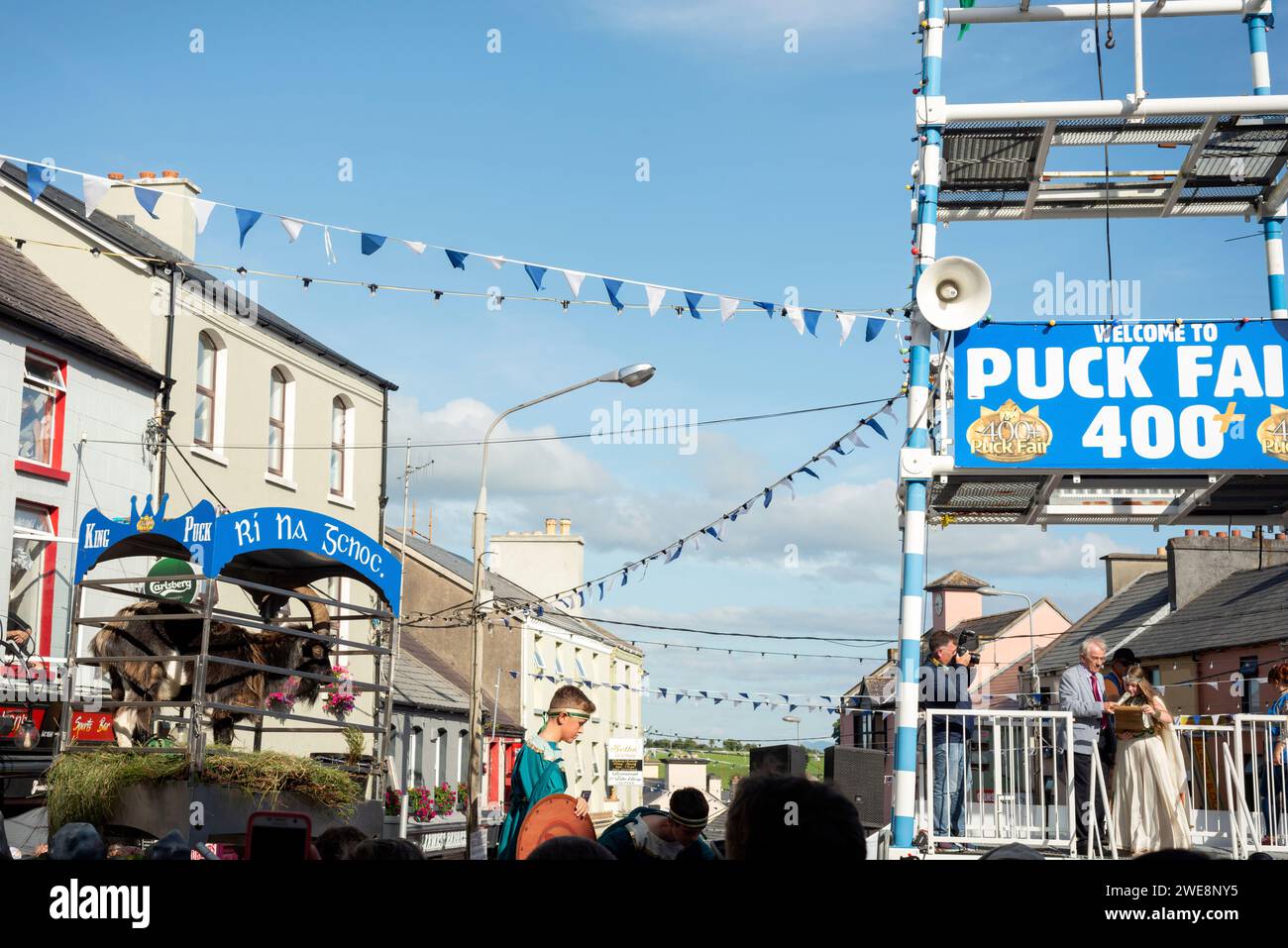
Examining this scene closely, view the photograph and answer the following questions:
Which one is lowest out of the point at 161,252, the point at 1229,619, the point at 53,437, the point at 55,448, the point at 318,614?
the point at 318,614

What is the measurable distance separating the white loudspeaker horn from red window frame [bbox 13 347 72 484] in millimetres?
13251

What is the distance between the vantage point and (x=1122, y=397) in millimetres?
10414

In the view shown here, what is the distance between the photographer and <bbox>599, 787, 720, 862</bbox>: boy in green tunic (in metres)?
5.08

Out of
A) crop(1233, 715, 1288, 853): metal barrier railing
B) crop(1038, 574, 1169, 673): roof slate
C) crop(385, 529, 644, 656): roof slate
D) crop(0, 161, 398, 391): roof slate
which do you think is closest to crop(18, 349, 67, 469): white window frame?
crop(0, 161, 398, 391): roof slate

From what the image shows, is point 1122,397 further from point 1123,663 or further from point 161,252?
point 161,252

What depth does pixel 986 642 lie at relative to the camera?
55.4 m

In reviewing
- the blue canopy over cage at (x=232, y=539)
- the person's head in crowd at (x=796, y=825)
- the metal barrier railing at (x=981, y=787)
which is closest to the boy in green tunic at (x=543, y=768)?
the person's head in crowd at (x=796, y=825)

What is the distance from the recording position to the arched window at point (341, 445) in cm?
2688

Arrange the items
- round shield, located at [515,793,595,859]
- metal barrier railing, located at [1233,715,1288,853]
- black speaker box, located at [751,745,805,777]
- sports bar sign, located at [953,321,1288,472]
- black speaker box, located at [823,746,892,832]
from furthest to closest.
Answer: black speaker box, located at [823,746,892,832], black speaker box, located at [751,745,805,777], sports bar sign, located at [953,321,1288,472], metal barrier railing, located at [1233,715,1288,853], round shield, located at [515,793,595,859]

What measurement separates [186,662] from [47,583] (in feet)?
27.0

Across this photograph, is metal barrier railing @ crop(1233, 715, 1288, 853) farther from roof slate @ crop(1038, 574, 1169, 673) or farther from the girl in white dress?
roof slate @ crop(1038, 574, 1169, 673)

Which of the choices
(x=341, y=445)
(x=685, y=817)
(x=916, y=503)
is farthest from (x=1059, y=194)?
(x=341, y=445)
